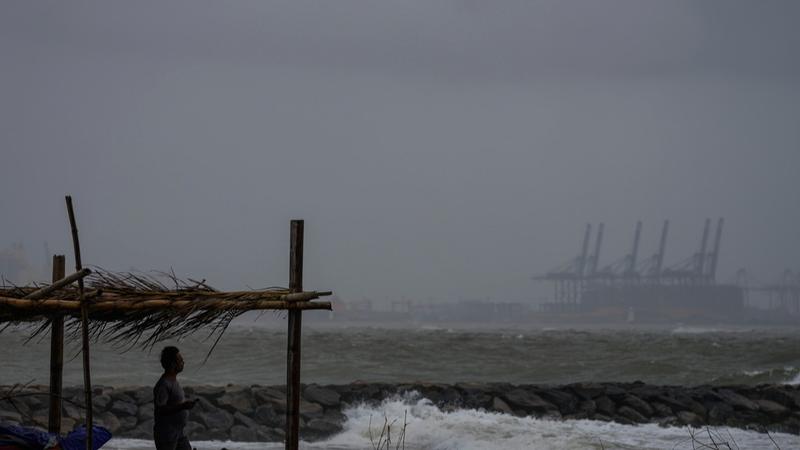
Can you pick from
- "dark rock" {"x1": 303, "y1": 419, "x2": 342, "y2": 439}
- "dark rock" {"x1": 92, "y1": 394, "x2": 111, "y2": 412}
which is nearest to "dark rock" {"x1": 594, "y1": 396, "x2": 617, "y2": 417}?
"dark rock" {"x1": 303, "y1": 419, "x2": 342, "y2": 439}

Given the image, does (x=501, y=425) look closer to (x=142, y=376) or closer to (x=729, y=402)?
(x=729, y=402)

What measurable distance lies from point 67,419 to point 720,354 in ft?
109

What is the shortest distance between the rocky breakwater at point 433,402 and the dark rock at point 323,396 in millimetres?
18

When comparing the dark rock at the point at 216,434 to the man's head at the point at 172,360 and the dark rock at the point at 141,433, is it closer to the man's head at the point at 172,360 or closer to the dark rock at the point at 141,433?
the dark rock at the point at 141,433

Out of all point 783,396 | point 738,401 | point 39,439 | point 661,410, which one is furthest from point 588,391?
point 39,439

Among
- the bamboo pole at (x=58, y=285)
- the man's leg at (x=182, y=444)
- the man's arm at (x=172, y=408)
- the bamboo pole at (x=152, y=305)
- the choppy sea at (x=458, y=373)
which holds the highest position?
the bamboo pole at (x=58, y=285)

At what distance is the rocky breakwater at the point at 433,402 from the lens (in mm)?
18047

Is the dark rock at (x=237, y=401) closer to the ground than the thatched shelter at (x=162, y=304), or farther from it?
closer to the ground

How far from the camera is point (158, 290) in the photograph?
27.3 feet

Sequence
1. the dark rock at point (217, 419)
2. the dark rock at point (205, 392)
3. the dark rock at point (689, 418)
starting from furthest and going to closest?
the dark rock at point (689, 418)
the dark rock at point (205, 392)
the dark rock at point (217, 419)

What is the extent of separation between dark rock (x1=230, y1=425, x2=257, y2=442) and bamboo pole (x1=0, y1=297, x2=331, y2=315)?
968cm

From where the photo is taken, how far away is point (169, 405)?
8656mm

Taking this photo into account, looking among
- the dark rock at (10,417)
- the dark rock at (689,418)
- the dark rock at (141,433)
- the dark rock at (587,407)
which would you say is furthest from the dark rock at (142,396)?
the dark rock at (689,418)

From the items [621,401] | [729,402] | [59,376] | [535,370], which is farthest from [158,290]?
[535,370]
